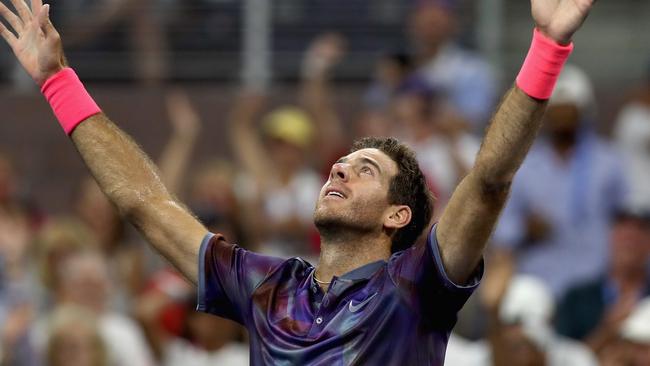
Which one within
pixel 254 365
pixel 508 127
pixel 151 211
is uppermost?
pixel 508 127

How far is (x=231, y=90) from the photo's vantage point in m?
11.3

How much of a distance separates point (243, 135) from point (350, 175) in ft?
18.3

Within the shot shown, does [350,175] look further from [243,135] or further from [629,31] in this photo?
[629,31]

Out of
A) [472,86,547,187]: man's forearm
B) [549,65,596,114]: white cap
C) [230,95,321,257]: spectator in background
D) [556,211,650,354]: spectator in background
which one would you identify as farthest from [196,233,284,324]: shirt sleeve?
[230,95,321,257]: spectator in background

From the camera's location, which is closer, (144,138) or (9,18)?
(9,18)

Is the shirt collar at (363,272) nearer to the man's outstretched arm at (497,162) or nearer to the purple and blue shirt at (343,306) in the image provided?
the purple and blue shirt at (343,306)

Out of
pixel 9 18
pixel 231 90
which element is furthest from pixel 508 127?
pixel 231 90

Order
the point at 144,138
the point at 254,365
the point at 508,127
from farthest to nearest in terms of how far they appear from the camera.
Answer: the point at 144,138
the point at 254,365
the point at 508,127

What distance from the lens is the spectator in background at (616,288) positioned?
830 cm

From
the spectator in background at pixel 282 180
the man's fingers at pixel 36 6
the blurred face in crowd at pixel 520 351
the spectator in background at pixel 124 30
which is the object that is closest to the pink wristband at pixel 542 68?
the man's fingers at pixel 36 6

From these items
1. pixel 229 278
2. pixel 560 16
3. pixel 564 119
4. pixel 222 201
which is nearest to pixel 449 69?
pixel 564 119

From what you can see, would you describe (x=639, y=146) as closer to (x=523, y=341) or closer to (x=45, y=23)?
(x=523, y=341)

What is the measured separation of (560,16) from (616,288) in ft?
14.0

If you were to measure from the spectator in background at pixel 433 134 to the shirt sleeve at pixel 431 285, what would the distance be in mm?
4319
